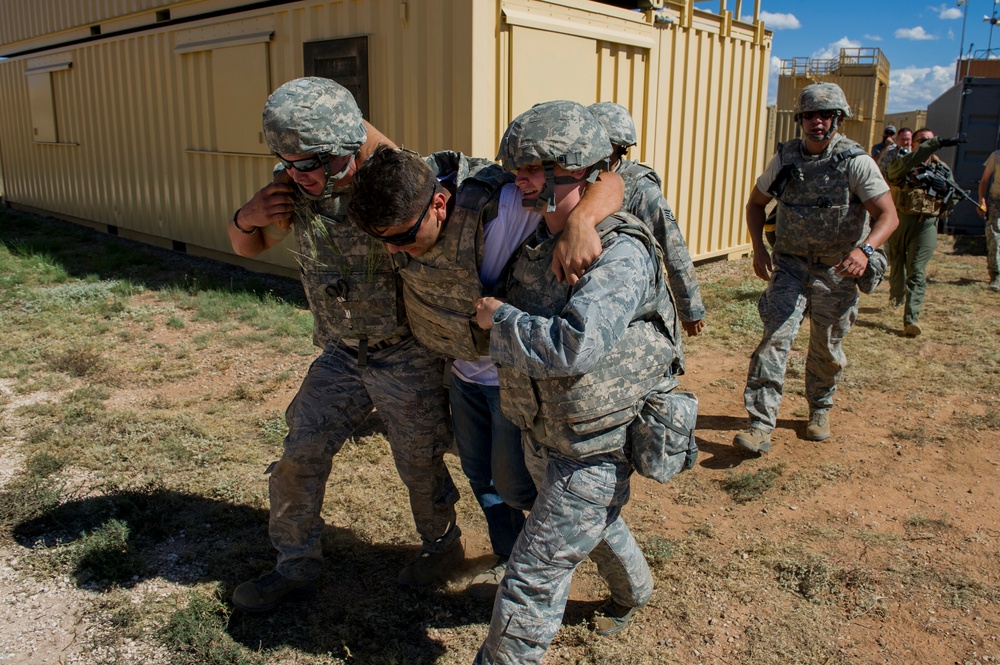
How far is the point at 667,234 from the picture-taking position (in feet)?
11.5

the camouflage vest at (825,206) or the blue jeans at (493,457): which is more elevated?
the camouflage vest at (825,206)

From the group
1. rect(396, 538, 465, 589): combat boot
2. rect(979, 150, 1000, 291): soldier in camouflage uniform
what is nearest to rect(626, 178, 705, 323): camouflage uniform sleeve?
rect(396, 538, 465, 589): combat boot

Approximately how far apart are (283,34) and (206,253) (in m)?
3.17

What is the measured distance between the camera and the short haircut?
2.21m

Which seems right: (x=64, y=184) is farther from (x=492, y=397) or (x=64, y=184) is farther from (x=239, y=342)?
(x=492, y=397)

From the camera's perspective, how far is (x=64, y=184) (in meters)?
12.7

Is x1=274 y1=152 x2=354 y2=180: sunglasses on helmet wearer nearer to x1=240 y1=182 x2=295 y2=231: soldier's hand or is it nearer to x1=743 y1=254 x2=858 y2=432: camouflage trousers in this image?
x1=240 y1=182 x2=295 y2=231: soldier's hand

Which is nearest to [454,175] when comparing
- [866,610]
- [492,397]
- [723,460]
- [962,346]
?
[492,397]

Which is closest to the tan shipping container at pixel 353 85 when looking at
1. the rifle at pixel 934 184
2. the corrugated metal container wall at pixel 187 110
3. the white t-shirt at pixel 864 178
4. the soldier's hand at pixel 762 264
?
the corrugated metal container wall at pixel 187 110

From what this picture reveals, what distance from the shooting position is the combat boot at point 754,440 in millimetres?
4348

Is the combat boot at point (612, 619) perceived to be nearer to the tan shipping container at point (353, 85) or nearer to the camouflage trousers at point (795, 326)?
the camouflage trousers at point (795, 326)

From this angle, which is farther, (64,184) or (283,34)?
(64,184)

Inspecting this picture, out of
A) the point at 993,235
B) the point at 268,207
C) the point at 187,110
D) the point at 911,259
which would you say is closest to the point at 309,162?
the point at 268,207

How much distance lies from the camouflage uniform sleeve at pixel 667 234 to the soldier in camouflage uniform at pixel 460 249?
1132mm
